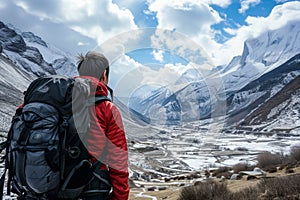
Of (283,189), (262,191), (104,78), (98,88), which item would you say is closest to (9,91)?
(262,191)

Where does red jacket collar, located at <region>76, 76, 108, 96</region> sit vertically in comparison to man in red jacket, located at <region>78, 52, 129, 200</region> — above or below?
above

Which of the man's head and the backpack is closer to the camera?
the backpack

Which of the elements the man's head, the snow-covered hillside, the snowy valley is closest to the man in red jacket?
the man's head

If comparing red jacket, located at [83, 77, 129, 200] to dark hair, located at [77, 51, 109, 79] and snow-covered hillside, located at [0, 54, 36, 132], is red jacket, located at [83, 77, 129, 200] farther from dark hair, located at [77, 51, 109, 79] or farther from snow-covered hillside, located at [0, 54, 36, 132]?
snow-covered hillside, located at [0, 54, 36, 132]

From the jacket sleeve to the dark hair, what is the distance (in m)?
0.41

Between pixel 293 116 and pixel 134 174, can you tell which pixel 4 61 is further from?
pixel 293 116

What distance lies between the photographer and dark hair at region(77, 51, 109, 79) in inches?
106

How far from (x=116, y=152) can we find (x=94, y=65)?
0.91 m

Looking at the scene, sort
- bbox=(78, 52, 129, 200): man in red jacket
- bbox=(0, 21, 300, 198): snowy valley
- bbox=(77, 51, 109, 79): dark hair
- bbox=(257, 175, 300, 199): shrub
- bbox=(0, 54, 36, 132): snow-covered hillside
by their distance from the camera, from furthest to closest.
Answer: bbox=(0, 54, 36, 132): snow-covered hillside < bbox=(0, 21, 300, 198): snowy valley < bbox=(257, 175, 300, 199): shrub < bbox=(77, 51, 109, 79): dark hair < bbox=(78, 52, 129, 200): man in red jacket

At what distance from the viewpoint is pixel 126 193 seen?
2.45 meters

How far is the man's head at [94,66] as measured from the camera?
2.71m

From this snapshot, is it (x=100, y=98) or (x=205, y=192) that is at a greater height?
(x=100, y=98)

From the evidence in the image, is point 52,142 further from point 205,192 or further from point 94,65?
point 205,192

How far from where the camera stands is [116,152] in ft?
7.90
